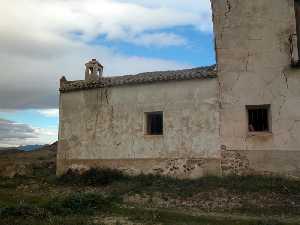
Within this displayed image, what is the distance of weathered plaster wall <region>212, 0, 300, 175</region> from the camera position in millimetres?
12938

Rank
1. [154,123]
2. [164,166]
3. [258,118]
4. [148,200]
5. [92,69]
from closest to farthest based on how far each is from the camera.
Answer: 1. [148,200]
2. [258,118]
3. [164,166]
4. [154,123]
5. [92,69]

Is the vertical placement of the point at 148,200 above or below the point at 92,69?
below

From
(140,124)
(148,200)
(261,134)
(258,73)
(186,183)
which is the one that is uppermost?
(258,73)

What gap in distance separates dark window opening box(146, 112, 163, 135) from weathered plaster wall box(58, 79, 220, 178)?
0.31 metres

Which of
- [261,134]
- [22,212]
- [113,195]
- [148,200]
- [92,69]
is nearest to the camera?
[22,212]

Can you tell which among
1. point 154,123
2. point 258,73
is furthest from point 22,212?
point 258,73

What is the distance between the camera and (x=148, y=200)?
11.7 metres

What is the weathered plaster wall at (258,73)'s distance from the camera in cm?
1294

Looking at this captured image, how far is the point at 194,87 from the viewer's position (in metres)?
14.0

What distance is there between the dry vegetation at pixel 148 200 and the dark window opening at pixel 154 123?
195 centimetres

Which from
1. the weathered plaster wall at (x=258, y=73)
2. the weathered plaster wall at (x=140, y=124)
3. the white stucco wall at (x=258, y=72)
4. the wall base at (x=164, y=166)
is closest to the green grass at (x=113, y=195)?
the wall base at (x=164, y=166)

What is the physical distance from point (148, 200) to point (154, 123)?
13.8 feet

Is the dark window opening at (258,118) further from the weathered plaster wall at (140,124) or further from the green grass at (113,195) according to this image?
the green grass at (113,195)

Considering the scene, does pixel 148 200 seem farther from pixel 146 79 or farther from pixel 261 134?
pixel 146 79
